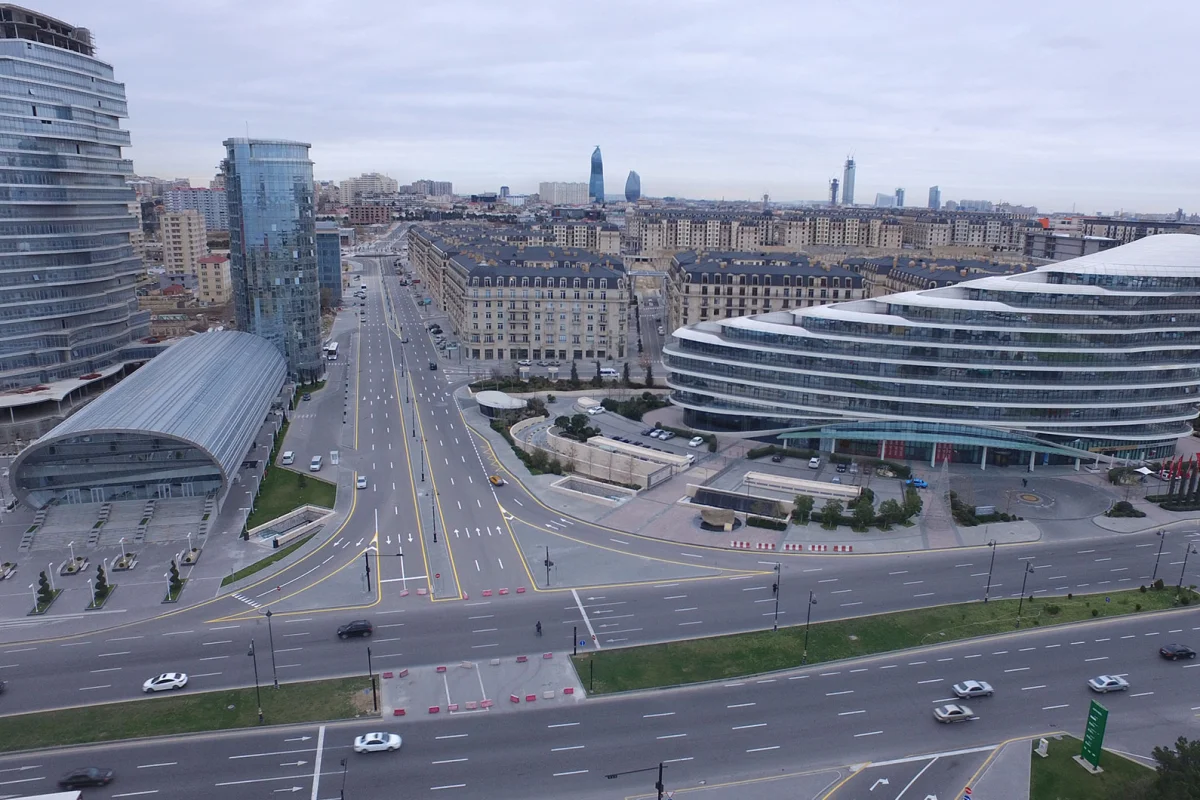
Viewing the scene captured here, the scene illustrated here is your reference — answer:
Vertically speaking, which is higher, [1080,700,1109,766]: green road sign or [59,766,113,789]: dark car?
[1080,700,1109,766]: green road sign

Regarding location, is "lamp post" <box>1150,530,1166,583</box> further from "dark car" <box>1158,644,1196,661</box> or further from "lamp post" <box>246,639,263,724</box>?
"lamp post" <box>246,639,263,724</box>

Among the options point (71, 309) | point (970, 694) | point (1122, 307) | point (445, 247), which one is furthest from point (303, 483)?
point (445, 247)

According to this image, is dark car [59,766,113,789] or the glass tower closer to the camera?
dark car [59,766,113,789]

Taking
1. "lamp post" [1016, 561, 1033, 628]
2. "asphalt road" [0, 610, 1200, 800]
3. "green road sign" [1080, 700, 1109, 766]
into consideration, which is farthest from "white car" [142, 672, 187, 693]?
"lamp post" [1016, 561, 1033, 628]

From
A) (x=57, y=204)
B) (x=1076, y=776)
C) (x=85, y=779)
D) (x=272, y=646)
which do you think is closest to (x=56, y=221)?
(x=57, y=204)

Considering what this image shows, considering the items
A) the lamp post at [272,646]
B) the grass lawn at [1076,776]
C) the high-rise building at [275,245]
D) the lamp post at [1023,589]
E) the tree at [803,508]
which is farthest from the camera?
the high-rise building at [275,245]

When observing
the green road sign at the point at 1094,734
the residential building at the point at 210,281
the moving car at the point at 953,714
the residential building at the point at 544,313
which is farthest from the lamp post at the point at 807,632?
the residential building at the point at 210,281

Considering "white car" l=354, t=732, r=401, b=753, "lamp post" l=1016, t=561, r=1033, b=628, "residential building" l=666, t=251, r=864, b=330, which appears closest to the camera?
"white car" l=354, t=732, r=401, b=753

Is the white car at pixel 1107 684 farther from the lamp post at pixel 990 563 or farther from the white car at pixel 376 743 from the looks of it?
the white car at pixel 376 743
